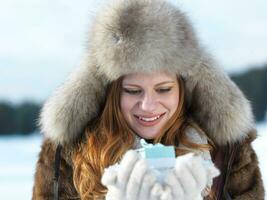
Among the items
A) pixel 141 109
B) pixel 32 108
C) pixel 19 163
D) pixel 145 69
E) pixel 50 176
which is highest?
pixel 145 69

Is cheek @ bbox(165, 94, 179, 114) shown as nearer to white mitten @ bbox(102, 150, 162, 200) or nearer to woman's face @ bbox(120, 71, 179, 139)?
woman's face @ bbox(120, 71, 179, 139)

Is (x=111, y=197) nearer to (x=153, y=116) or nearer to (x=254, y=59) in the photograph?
(x=153, y=116)

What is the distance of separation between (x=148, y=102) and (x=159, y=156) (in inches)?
13.9

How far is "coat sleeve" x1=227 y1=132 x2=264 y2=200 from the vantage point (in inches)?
80.5

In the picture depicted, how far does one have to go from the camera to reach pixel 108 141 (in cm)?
193

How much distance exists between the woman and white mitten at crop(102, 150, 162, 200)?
292 mm

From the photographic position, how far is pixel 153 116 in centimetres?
186

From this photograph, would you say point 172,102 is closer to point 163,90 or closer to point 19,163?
point 163,90

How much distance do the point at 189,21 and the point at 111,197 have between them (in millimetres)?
655

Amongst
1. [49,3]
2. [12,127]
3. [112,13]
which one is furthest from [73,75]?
[49,3]

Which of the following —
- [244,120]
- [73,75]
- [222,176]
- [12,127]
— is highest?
[73,75]

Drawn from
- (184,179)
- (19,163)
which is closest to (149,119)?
(184,179)

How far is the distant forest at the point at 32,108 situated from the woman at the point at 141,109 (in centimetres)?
510

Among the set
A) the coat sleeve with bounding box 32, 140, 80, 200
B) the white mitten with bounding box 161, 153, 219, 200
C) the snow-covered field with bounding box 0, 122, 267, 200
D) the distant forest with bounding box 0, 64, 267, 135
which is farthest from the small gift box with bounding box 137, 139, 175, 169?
the distant forest with bounding box 0, 64, 267, 135
